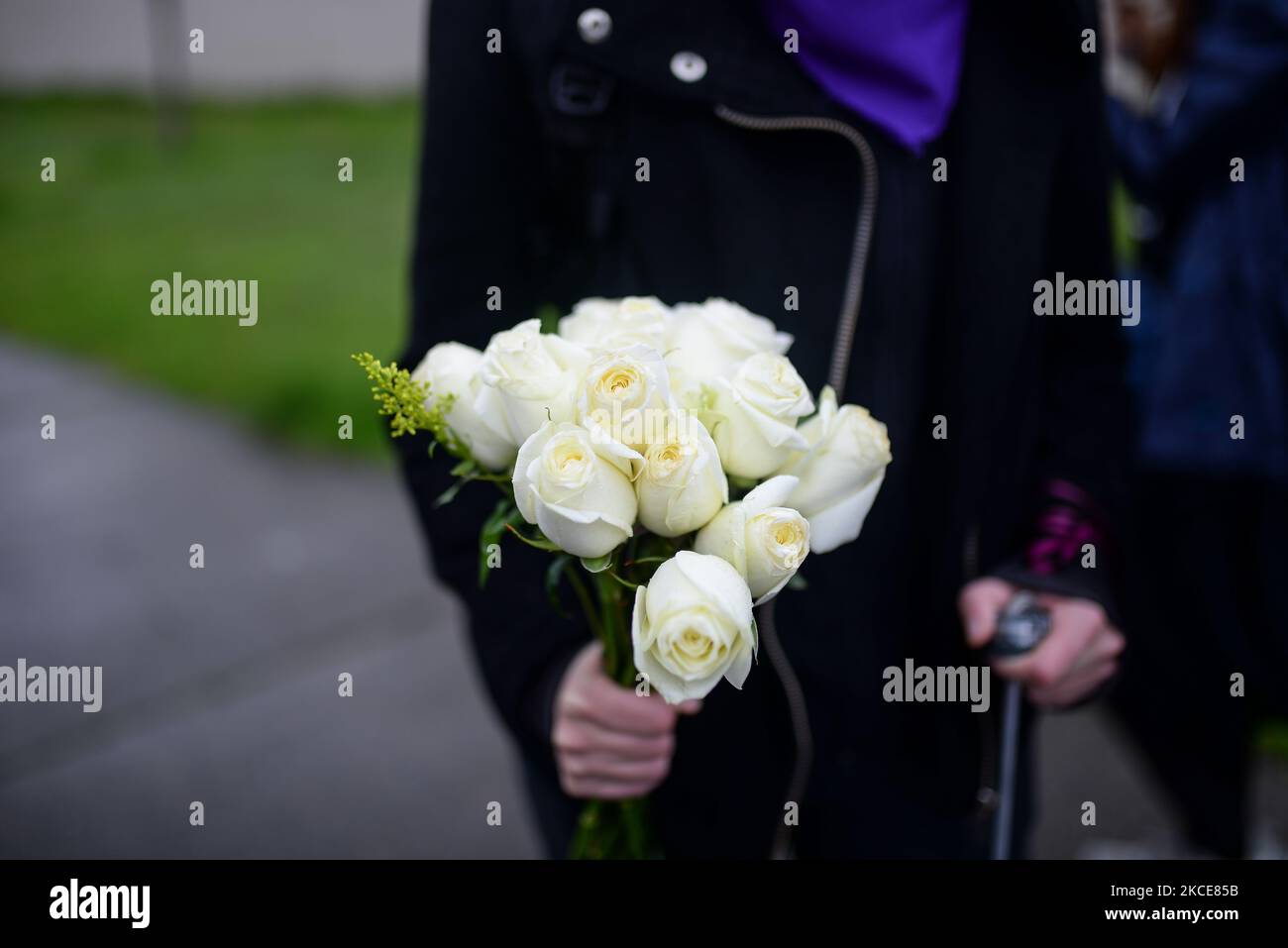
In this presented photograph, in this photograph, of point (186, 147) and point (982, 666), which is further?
point (186, 147)

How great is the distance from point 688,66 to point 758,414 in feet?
1.93

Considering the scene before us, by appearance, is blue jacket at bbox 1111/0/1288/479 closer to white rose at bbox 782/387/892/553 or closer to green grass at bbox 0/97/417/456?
white rose at bbox 782/387/892/553

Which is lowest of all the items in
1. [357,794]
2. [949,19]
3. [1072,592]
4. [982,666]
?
[357,794]

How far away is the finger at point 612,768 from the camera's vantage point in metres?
1.21

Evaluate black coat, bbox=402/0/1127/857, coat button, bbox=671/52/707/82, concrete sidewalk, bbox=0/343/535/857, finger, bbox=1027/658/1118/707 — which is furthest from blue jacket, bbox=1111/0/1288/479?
concrete sidewalk, bbox=0/343/535/857

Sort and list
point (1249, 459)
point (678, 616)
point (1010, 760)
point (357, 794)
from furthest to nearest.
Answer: point (357, 794) < point (1249, 459) < point (1010, 760) < point (678, 616)

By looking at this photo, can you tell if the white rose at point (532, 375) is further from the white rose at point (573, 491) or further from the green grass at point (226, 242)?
the green grass at point (226, 242)

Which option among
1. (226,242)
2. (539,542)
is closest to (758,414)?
(539,542)

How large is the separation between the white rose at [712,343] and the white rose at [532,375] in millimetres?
100

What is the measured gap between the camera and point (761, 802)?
149cm

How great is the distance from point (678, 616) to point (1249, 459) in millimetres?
1818
